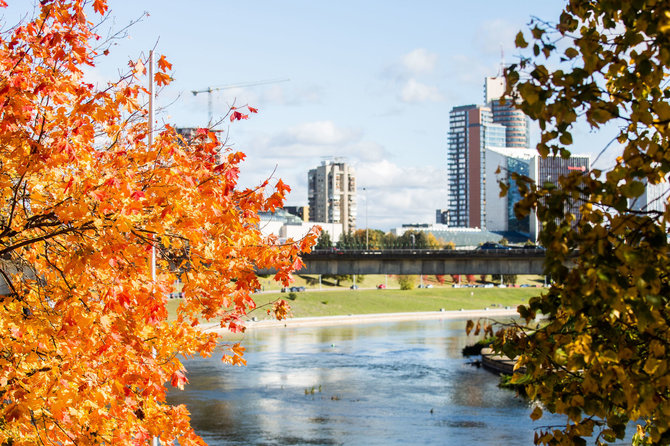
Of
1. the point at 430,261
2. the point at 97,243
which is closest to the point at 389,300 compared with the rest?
the point at 430,261

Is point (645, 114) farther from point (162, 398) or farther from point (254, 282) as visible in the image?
point (162, 398)

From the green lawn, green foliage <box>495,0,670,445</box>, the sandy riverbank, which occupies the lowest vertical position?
the sandy riverbank

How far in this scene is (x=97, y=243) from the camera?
7637mm

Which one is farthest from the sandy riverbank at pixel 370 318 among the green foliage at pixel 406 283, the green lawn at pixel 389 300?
the green foliage at pixel 406 283

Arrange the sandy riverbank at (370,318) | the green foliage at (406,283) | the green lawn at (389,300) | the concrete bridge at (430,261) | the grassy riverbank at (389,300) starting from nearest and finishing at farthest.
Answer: the concrete bridge at (430,261), the sandy riverbank at (370,318), the grassy riverbank at (389,300), the green lawn at (389,300), the green foliage at (406,283)

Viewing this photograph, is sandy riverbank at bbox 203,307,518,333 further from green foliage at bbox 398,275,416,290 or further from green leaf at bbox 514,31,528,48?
green leaf at bbox 514,31,528,48

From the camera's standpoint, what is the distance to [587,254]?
4.80m

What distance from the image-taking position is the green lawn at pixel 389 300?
96050 millimetres

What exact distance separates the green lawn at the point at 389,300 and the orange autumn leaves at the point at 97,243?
242ft

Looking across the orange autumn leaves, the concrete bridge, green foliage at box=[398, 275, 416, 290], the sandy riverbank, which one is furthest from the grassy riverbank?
the orange autumn leaves

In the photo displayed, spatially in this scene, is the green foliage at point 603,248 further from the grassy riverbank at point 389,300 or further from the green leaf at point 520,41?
the grassy riverbank at point 389,300

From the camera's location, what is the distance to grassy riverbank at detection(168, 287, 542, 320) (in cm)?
9594

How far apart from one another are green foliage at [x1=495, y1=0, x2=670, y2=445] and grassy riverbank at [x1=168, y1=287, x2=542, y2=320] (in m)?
76.4

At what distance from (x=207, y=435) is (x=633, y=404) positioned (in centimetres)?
3004
